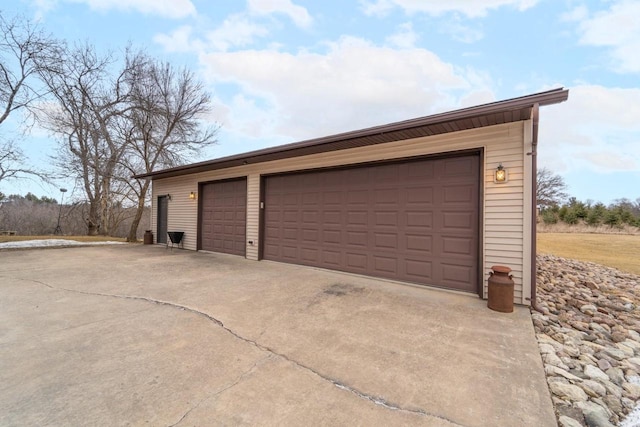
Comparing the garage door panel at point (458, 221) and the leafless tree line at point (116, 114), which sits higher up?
the leafless tree line at point (116, 114)

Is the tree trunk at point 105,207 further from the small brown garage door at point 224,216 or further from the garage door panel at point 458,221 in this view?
the garage door panel at point 458,221

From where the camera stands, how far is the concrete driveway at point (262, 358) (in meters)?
1.61

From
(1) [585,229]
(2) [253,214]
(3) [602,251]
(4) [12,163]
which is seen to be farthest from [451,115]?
(1) [585,229]

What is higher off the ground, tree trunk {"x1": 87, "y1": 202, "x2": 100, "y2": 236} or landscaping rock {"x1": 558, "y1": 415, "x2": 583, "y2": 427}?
tree trunk {"x1": 87, "y1": 202, "x2": 100, "y2": 236}

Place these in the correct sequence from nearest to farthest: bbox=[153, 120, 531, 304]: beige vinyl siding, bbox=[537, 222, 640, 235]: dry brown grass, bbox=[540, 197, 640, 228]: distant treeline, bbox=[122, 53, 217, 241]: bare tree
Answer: bbox=[153, 120, 531, 304]: beige vinyl siding
bbox=[122, 53, 217, 241]: bare tree
bbox=[537, 222, 640, 235]: dry brown grass
bbox=[540, 197, 640, 228]: distant treeline

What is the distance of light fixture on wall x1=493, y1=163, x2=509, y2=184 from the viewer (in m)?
3.82

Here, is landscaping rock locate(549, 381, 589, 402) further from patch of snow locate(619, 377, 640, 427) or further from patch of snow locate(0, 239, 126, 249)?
patch of snow locate(0, 239, 126, 249)

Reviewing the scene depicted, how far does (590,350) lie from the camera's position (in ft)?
8.26

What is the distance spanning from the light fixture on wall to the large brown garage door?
0.31 meters

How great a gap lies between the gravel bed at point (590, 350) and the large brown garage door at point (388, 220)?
125cm

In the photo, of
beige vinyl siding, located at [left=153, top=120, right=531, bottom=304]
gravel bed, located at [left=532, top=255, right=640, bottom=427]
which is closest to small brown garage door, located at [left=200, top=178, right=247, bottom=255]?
beige vinyl siding, located at [left=153, top=120, right=531, bottom=304]

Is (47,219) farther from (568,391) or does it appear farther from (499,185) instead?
(568,391)

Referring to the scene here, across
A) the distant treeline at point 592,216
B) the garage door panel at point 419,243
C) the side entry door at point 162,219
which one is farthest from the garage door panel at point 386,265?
the distant treeline at point 592,216

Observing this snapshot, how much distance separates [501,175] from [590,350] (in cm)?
226
